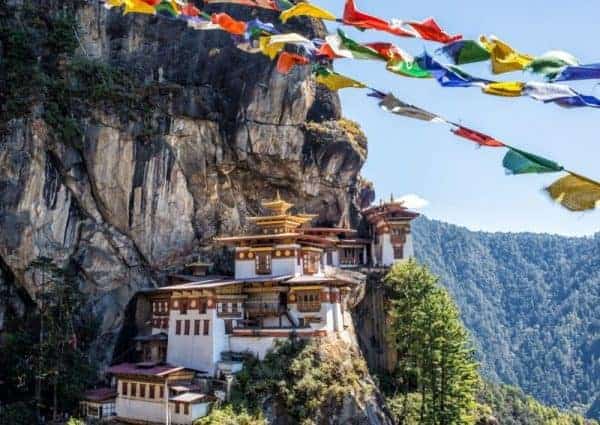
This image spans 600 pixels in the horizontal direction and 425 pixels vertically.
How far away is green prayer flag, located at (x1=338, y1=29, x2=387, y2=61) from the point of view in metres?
5.13

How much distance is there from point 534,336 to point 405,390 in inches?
4203

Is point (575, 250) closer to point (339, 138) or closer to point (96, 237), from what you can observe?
point (339, 138)

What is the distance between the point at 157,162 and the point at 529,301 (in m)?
127

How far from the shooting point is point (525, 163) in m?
4.49

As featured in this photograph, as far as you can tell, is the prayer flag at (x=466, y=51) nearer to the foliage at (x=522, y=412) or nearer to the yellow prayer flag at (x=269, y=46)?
the yellow prayer flag at (x=269, y=46)

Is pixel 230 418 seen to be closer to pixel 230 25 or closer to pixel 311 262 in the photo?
pixel 311 262

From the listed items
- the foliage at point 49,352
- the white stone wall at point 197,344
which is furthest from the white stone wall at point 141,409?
the white stone wall at point 197,344

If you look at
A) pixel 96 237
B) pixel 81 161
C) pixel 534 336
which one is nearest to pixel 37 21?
pixel 81 161

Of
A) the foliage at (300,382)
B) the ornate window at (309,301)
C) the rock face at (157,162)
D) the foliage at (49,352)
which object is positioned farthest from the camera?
the rock face at (157,162)

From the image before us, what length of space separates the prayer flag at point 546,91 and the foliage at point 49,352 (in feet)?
83.4

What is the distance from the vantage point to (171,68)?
36062mm

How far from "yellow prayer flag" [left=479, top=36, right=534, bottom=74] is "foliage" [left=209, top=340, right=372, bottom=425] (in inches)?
853

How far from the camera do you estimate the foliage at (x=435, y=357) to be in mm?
30203

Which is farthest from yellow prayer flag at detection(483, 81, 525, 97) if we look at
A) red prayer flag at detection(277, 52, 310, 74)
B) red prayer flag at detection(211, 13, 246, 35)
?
red prayer flag at detection(211, 13, 246, 35)
